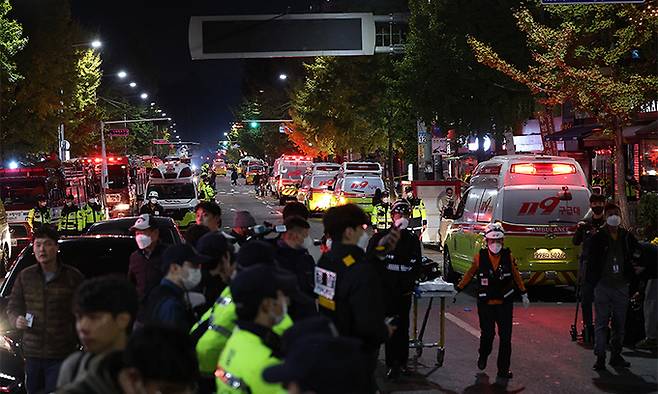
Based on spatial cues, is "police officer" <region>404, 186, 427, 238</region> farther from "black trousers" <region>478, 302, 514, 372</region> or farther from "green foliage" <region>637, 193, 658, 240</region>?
"green foliage" <region>637, 193, 658, 240</region>

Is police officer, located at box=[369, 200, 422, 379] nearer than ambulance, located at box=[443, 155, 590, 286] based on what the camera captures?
Yes

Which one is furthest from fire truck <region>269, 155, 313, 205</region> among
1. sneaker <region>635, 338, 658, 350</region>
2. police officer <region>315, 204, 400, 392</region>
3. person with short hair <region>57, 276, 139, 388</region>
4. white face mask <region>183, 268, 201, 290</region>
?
person with short hair <region>57, 276, 139, 388</region>

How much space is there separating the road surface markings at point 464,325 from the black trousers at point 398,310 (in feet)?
11.0

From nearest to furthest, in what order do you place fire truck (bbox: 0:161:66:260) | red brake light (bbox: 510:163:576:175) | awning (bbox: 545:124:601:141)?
red brake light (bbox: 510:163:576:175)
fire truck (bbox: 0:161:66:260)
awning (bbox: 545:124:601:141)

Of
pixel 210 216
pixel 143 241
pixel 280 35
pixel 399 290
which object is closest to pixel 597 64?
pixel 399 290

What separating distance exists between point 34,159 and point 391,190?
1938cm

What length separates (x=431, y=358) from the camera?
13.0 m

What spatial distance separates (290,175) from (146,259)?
162ft

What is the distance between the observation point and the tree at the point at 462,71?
30469 millimetres

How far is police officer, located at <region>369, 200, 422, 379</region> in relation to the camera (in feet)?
37.3

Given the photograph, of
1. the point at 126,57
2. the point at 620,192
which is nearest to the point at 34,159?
the point at 620,192

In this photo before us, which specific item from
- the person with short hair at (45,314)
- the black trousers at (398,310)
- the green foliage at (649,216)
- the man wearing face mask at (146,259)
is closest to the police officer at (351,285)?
the man wearing face mask at (146,259)

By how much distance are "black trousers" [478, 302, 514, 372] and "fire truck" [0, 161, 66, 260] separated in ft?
58.6

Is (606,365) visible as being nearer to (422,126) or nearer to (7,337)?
(7,337)
